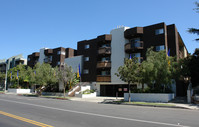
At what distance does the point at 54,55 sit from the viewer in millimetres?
48500

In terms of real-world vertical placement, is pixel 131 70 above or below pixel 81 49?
below

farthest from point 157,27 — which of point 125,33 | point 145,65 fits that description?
point 145,65

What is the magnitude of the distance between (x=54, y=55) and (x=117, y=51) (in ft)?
75.5

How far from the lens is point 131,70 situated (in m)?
20.6

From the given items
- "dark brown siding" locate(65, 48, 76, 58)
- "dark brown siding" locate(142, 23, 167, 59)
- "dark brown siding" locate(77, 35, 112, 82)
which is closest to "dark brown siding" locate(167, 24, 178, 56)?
"dark brown siding" locate(142, 23, 167, 59)

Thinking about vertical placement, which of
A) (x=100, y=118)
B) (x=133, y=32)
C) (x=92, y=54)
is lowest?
(x=100, y=118)

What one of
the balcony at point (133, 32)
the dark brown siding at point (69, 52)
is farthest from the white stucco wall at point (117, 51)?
the dark brown siding at point (69, 52)

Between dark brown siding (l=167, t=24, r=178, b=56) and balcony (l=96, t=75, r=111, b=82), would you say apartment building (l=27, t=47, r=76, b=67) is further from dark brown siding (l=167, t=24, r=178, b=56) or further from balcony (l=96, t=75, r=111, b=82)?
dark brown siding (l=167, t=24, r=178, b=56)

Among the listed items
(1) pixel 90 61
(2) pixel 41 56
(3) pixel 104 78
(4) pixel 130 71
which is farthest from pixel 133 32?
(2) pixel 41 56

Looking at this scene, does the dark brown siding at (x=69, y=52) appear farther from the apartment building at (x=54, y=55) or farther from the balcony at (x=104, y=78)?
the balcony at (x=104, y=78)

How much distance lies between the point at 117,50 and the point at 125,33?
12.3 feet

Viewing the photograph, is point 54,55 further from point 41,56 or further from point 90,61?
point 90,61

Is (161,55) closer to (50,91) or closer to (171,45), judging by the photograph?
(171,45)

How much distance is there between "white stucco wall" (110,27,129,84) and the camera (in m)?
32.3
